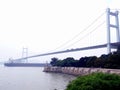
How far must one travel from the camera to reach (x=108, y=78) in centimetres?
712

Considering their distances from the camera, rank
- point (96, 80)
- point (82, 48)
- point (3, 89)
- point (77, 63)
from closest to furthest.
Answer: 1. point (96, 80)
2. point (3, 89)
3. point (82, 48)
4. point (77, 63)

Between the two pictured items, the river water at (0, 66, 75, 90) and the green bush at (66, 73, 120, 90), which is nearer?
the green bush at (66, 73, 120, 90)

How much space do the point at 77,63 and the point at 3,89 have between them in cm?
2068

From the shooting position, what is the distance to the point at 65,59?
130 ft

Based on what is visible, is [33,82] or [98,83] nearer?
[98,83]

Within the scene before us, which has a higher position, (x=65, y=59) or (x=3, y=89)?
(x=65, y=59)

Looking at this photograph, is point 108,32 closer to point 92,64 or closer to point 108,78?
point 92,64

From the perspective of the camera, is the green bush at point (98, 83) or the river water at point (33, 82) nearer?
the green bush at point (98, 83)

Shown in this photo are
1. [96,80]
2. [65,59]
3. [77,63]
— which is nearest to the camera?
[96,80]

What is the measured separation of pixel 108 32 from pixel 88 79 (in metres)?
20.5

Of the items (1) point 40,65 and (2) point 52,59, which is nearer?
(2) point 52,59

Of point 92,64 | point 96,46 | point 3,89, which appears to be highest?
point 96,46

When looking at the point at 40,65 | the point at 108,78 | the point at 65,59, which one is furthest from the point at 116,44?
the point at 40,65

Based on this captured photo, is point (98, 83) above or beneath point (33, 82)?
above
